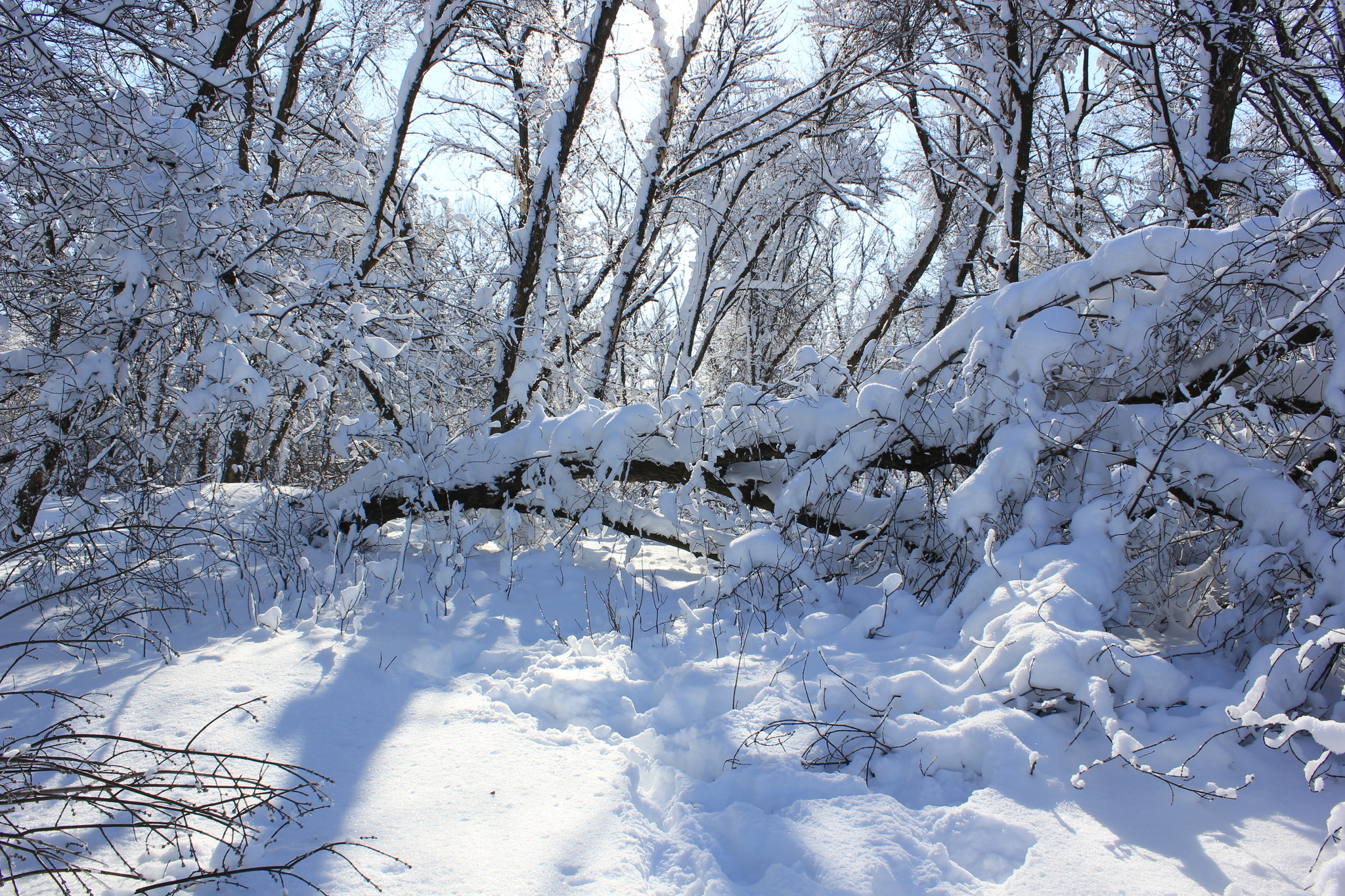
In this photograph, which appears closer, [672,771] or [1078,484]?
[672,771]

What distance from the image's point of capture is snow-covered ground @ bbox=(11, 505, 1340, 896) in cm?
183

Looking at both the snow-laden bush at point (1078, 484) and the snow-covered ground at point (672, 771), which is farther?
the snow-laden bush at point (1078, 484)

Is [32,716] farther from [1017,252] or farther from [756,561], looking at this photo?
[1017,252]

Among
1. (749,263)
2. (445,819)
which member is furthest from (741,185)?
(445,819)

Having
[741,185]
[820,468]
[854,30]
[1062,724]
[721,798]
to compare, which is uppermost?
[854,30]

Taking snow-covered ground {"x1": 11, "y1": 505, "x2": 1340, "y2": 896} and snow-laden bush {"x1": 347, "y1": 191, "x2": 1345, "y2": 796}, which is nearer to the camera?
snow-covered ground {"x1": 11, "y1": 505, "x2": 1340, "y2": 896}

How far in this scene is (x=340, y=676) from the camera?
116 inches

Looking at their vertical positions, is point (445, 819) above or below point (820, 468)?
below

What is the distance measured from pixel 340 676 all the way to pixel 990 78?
862cm

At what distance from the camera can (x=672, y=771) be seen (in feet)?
7.85

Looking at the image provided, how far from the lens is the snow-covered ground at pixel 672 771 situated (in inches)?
72.2

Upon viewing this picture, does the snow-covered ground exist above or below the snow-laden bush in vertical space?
below

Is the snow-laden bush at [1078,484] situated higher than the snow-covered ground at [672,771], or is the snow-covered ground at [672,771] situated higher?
the snow-laden bush at [1078,484]

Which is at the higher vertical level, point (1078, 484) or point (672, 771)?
point (1078, 484)
